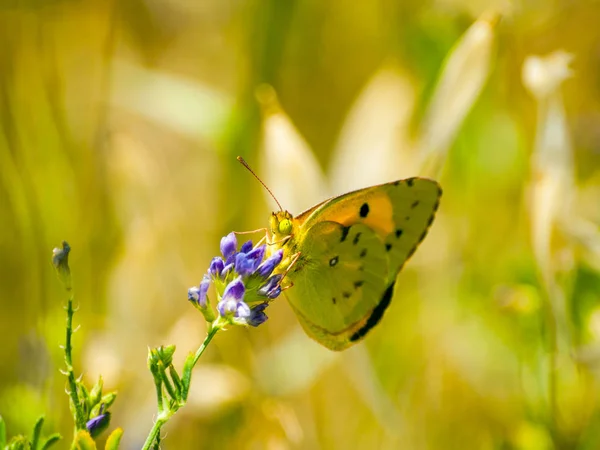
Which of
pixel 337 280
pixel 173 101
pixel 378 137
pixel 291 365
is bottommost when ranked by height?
pixel 291 365

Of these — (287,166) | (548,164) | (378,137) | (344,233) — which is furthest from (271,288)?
(378,137)

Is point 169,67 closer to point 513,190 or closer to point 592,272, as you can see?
point 513,190

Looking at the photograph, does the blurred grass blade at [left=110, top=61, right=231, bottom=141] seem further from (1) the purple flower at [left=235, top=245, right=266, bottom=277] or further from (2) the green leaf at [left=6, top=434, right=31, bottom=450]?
(2) the green leaf at [left=6, top=434, right=31, bottom=450]

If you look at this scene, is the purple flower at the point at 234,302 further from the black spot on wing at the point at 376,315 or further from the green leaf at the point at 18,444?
the black spot on wing at the point at 376,315

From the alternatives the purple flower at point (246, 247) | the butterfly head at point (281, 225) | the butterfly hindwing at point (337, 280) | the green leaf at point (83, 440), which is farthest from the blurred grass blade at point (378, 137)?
the green leaf at point (83, 440)

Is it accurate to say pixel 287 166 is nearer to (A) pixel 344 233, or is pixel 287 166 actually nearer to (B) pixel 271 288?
(A) pixel 344 233

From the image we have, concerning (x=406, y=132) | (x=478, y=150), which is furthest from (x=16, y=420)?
(x=478, y=150)
